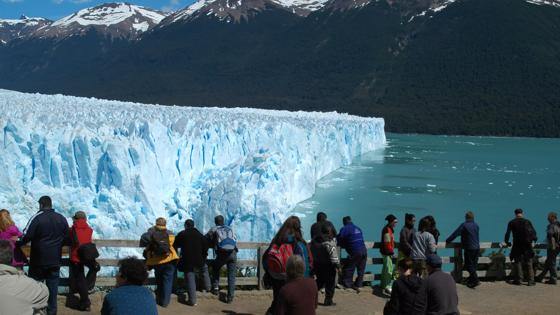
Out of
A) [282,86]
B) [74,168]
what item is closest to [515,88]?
[282,86]

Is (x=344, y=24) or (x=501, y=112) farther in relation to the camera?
(x=344, y=24)

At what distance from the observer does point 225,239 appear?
5172mm

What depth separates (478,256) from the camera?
6.09 metres

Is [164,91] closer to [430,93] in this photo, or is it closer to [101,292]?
[430,93]

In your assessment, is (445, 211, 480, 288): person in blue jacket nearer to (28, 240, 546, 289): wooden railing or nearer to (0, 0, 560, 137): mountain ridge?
(28, 240, 546, 289): wooden railing

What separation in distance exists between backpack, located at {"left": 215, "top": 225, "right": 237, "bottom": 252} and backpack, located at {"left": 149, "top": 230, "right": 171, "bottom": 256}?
0.49 meters

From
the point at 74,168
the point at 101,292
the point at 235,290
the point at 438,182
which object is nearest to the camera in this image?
the point at 101,292

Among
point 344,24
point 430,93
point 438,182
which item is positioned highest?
point 344,24

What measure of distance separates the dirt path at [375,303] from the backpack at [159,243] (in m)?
0.48

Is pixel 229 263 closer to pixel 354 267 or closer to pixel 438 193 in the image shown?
pixel 354 267

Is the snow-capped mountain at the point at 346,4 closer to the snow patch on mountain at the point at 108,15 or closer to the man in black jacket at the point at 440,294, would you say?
the snow patch on mountain at the point at 108,15

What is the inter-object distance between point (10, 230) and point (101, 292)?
3.45ft

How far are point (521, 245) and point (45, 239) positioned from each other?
4.33m

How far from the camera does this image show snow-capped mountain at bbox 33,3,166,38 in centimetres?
17662
